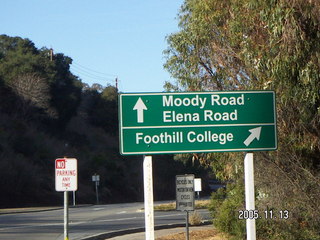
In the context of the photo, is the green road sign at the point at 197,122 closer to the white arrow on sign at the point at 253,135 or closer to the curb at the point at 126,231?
the white arrow on sign at the point at 253,135

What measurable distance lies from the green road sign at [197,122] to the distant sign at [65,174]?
528 centimetres

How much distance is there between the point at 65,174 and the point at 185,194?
473 cm

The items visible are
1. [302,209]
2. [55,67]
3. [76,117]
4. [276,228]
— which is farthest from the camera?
[76,117]

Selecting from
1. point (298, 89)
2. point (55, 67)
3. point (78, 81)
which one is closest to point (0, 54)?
point (55, 67)

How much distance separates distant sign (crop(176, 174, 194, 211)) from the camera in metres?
17.8

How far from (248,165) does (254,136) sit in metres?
0.39

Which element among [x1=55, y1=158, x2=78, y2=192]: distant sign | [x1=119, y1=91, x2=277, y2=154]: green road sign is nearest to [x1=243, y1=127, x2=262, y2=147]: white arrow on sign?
[x1=119, y1=91, x2=277, y2=154]: green road sign

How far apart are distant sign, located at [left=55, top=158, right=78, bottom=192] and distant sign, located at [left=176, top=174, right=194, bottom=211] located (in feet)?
14.7

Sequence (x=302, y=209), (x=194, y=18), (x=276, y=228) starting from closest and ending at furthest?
(x=302, y=209)
(x=276, y=228)
(x=194, y=18)

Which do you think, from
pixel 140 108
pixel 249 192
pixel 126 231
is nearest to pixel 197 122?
pixel 140 108

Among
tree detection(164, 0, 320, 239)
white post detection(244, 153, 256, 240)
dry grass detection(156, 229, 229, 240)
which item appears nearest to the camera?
white post detection(244, 153, 256, 240)

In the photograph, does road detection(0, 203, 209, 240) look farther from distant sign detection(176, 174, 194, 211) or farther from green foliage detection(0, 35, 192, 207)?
green foliage detection(0, 35, 192, 207)

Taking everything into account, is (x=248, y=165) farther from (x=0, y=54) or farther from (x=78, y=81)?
(x=78, y=81)

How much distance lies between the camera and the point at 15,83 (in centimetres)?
6156
